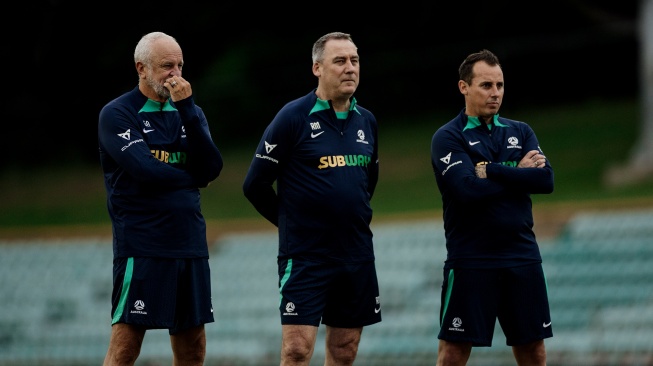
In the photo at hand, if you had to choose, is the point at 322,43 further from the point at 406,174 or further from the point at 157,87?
the point at 406,174

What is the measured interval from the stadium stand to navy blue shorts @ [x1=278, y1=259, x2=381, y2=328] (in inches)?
220

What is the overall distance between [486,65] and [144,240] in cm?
Answer: 220

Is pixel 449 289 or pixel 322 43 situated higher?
pixel 322 43

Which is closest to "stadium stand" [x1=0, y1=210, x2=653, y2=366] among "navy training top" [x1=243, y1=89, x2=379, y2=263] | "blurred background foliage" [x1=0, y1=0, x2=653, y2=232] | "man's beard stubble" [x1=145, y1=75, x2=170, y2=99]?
"navy training top" [x1=243, y1=89, x2=379, y2=263]

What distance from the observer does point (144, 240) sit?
6191 millimetres

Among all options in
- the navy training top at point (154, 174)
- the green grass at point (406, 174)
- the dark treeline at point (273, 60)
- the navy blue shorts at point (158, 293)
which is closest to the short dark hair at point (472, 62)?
the navy training top at point (154, 174)

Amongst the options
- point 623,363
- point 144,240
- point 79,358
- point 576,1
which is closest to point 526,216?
point 144,240

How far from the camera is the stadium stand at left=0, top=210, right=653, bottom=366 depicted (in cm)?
1223

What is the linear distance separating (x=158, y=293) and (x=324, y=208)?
41.1 inches

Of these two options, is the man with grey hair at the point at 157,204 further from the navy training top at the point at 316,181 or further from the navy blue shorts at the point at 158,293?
the navy training top at the point at 316,181

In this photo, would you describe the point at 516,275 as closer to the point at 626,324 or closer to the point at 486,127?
the point at 486,127

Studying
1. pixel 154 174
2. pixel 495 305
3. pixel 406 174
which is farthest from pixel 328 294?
pixel 406 174

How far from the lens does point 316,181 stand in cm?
651

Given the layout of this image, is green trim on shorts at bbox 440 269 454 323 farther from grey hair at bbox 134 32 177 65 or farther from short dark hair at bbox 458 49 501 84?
grey hair at bbox 134 32 177 65
